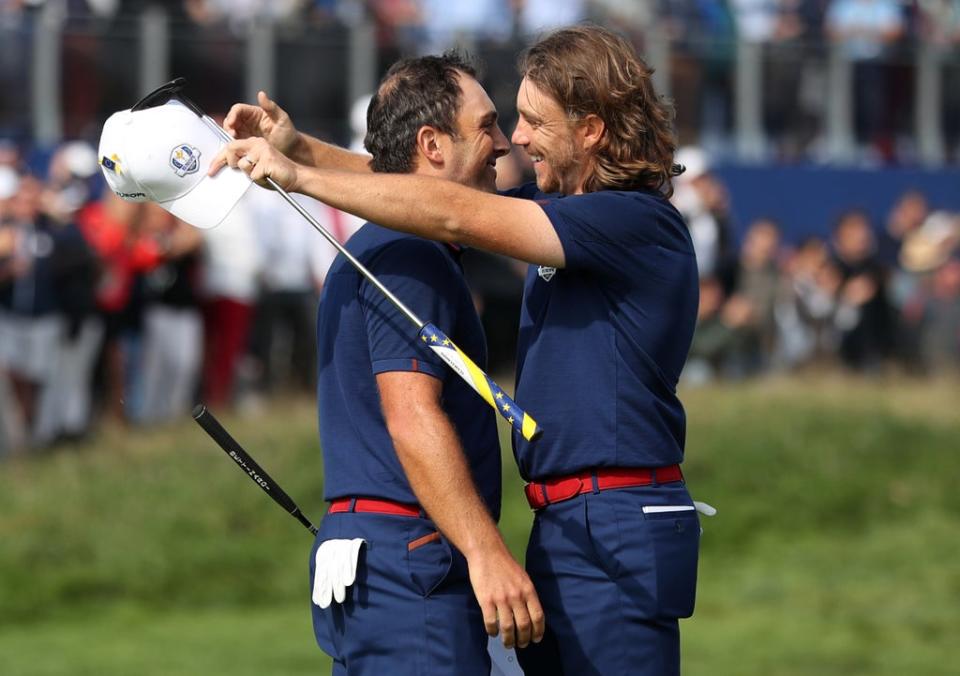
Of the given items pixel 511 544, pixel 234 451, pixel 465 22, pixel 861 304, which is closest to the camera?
pixel 234 451

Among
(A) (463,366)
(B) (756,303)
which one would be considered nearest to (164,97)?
(A) (463,366)

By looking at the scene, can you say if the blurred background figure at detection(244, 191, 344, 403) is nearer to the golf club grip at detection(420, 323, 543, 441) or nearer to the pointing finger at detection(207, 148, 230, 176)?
the pointing finger at detection(207, 148, 230, 176)

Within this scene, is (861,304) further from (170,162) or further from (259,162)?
(259,162)

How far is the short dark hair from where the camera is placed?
4.52 meters

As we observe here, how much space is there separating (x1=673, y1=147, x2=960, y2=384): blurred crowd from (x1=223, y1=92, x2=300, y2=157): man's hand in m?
9.70

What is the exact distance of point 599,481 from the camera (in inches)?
173

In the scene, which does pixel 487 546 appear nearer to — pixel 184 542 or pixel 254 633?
pixel 254 633

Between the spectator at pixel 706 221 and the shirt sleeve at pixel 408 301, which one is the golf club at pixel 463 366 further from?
the spectator at pixel 706 221

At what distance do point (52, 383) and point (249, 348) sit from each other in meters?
1.78

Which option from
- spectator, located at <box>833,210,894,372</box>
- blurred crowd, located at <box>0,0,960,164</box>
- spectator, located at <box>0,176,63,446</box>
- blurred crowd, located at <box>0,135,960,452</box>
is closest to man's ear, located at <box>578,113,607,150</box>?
blurred crowd, located at <box>0,135,960,452</box>

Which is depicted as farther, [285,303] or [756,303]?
[756,303]

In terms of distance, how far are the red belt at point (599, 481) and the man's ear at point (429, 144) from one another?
89 centimetres

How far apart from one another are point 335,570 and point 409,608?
212 millimetres

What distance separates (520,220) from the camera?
4.23 m
